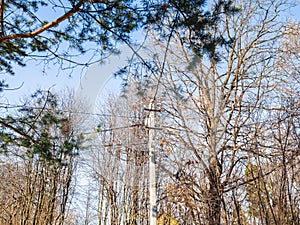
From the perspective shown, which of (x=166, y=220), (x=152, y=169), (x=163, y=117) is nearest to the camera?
(x=152, y=169)

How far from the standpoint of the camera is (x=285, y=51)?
5.08 meters

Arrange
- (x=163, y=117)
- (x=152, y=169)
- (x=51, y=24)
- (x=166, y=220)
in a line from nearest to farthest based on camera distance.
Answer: (x=51, y=24) → (x=152, y=169) → (x=163, y=117) → (x=166, y=220)

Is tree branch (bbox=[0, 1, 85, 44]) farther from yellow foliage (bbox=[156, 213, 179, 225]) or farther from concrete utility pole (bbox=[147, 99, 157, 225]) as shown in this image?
yellow foliage (bbox=[156, 213, 179, 225])

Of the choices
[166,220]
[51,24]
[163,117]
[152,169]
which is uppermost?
[163,117]

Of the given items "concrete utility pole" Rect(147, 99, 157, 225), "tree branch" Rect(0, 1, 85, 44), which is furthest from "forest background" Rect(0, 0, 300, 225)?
"concrete utility pole" Rect(147, 99, 157, 225)

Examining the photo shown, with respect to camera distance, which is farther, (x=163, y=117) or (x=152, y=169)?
(x=163, y=117)

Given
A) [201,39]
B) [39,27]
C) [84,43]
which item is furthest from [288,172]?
[39,27]

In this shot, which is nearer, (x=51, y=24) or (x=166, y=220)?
(x=51, y=24)

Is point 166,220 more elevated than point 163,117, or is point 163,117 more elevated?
point 163,117

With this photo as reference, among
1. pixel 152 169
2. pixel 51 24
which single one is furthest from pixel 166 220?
pixel 51 24

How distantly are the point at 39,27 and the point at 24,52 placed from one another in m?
0.34

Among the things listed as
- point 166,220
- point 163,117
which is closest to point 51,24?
point 163,117

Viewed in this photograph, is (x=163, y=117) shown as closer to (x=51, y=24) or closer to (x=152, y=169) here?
(x=152, y=169)

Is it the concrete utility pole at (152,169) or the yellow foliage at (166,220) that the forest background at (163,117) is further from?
the concrete utility pole at (152,169)
